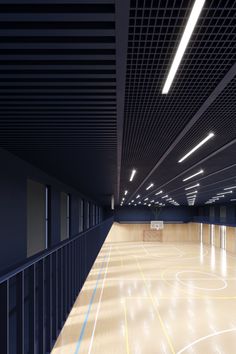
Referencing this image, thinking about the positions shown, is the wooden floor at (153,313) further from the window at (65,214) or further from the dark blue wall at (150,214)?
the dark blue wall at (150,214)

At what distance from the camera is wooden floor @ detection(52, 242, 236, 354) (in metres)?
10.2

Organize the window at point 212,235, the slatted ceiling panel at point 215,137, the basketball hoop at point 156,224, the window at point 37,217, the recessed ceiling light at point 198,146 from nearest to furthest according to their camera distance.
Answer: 1. the slatted ceiling panel at point 215,137
2. the recessed ceiling light at point 198,146
3. the window at point 37,217
4. the window at point 212,235
5. the basketball hoop at point 156,224

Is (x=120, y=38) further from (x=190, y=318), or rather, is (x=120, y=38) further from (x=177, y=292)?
(x=177, y=292)

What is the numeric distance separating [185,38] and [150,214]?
4675 cm

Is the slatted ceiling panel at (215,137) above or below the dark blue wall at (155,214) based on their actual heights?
above

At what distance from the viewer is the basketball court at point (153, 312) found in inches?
404

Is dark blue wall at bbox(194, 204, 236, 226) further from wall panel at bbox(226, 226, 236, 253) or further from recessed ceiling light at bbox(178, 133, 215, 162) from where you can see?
recessed ceiling light at bbox(178, 133, 215, 162)

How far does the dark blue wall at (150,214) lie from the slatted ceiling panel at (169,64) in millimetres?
41869

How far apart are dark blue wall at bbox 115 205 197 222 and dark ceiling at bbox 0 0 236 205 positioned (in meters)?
40.9

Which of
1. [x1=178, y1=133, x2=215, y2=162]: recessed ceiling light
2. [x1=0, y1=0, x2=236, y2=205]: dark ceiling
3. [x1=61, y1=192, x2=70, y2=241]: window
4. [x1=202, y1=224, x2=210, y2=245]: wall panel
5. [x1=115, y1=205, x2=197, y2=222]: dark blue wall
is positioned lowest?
[x1=202, y1=224, x2=210, y2=245]: wall panel

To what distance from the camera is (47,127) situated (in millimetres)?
6109

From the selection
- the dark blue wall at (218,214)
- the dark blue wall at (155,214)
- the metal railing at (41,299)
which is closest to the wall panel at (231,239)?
the dark blue wall at (218,214)

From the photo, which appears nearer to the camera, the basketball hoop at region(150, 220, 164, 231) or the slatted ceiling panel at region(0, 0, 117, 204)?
the slatted ceiling panel at region(0, 0, 117, 204)

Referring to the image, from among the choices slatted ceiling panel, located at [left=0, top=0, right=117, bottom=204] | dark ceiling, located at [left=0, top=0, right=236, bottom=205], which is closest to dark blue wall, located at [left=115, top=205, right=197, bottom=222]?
dark ceiling, located at [left=0, top=0, right=236, bottom=205]
